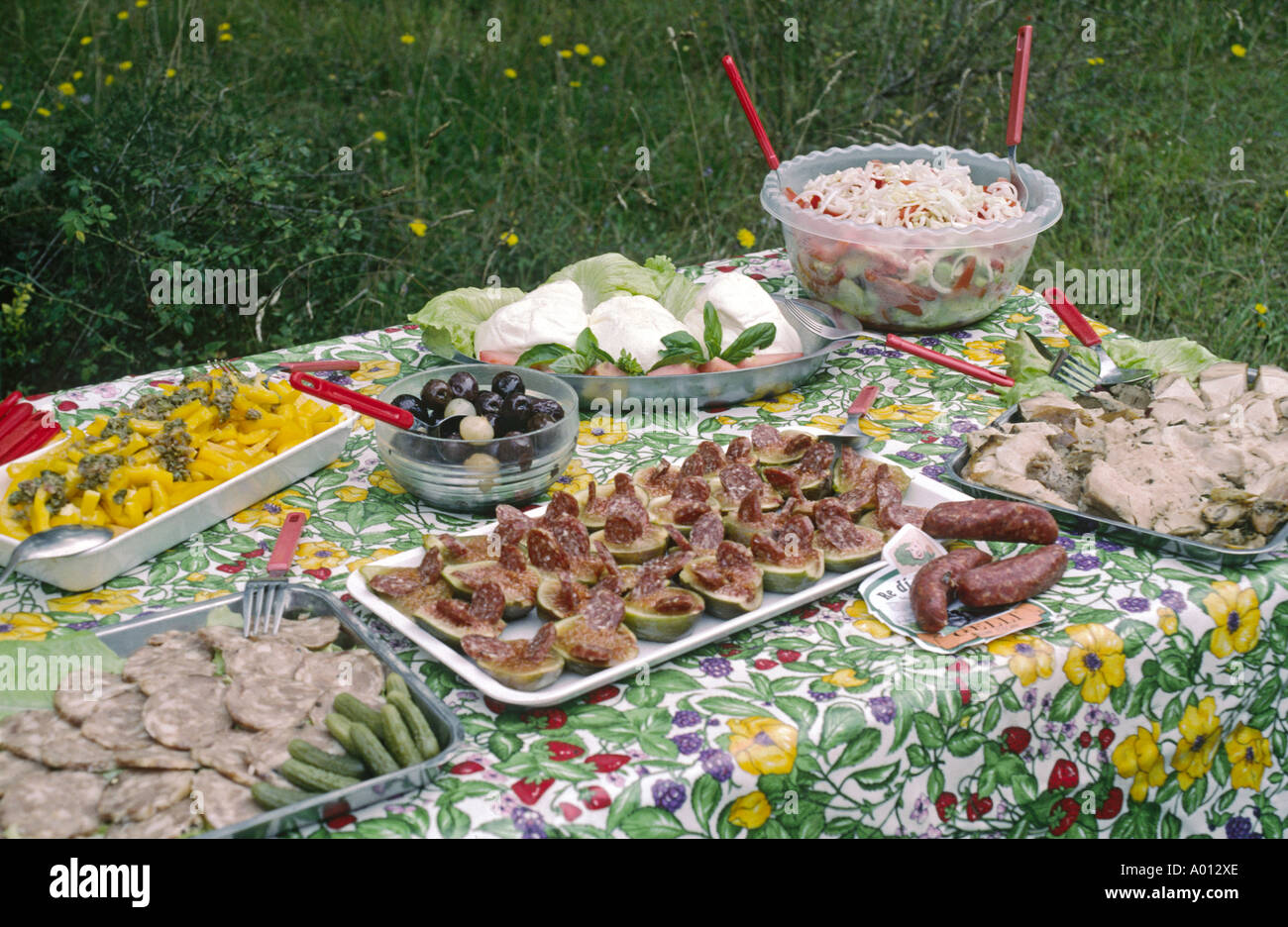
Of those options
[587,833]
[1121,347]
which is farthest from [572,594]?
[1121,347]

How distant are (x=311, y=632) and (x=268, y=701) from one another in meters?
0.22

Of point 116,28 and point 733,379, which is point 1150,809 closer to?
point 733,379

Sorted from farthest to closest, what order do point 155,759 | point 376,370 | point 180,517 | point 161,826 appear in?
1. point 376,370
2. point 180,517
3. point 155,759
4. point 161,826

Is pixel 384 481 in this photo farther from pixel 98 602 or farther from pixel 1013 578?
pixel 1013 578

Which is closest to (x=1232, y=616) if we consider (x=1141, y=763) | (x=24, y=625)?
(x=1141, y=763)

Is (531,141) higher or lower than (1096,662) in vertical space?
higher

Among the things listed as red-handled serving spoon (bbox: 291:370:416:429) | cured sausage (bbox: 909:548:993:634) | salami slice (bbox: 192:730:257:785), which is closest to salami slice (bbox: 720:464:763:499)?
cured sausage (bbox: 909:548:993:634)

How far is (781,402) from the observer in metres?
3.30

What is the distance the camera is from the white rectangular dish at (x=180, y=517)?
2.25 meters

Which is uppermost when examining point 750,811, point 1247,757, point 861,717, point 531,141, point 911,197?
point 911,197

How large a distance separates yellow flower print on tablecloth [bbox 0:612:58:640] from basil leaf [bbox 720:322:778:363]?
1835mm

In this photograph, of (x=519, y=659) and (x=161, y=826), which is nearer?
(x=161, y=826)

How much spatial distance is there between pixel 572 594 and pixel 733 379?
1.21m

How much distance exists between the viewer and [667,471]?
8.66 ft
